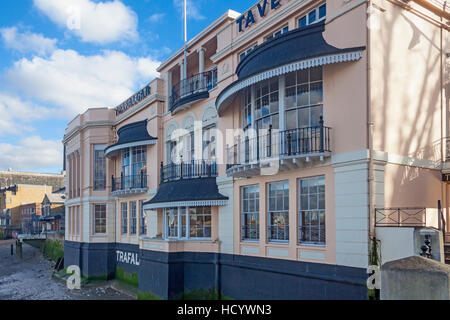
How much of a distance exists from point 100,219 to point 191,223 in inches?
420

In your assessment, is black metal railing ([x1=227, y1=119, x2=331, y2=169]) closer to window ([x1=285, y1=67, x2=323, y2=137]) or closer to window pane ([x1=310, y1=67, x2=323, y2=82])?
window ([x1=285, y1=67, x2=323, y2=137])

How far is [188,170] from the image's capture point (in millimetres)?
17750

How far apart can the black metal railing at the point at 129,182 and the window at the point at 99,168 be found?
116 cm

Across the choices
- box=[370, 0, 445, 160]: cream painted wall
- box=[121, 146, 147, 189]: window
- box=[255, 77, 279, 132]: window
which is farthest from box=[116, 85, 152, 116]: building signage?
box=[370, 0, 445, 160]: cream painted wall

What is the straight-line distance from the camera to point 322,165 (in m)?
11.3

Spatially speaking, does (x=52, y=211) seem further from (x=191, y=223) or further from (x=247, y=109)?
(x=247, y=109)

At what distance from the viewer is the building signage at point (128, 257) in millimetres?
21688

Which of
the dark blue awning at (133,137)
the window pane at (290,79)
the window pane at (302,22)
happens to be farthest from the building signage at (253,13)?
the dark blue awning at (133,137)

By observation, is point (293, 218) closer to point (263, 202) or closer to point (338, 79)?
point (263, 202)

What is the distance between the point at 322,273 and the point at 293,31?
23.1ft

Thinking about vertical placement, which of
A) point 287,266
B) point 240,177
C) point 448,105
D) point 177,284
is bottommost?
point 177,284

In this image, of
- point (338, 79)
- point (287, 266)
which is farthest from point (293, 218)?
point (338, 79)

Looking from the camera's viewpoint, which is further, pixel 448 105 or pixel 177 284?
pixel 177 284

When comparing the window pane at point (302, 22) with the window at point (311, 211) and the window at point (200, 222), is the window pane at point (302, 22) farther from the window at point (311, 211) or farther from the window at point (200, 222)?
the window at point (200, 222)
